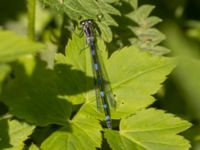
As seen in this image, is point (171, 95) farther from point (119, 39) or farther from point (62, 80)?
point (62, 80)

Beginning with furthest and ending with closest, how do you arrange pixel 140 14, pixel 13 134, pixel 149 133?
pixel 140 14, pixel 149 133, pixel 13 134

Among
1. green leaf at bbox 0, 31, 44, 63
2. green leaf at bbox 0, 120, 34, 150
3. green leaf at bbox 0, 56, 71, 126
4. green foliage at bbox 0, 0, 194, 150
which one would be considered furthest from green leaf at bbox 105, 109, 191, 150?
green leaf at bbox 0, 31, 44, 63

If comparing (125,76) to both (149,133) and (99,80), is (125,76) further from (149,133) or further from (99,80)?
(149,133)

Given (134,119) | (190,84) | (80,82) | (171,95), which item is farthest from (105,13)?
(171,95)

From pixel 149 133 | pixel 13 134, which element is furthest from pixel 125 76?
pixel 13 134

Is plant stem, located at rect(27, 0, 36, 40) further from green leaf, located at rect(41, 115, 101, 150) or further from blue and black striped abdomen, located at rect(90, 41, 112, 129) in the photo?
green leaf, located at rect(41, 115, 101, 150)

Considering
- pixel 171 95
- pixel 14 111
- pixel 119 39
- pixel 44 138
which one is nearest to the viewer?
pixel 14 111

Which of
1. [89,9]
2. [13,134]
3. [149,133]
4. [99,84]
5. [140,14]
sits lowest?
[149,133]

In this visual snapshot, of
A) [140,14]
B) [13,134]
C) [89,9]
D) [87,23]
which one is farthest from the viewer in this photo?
[140,14]
